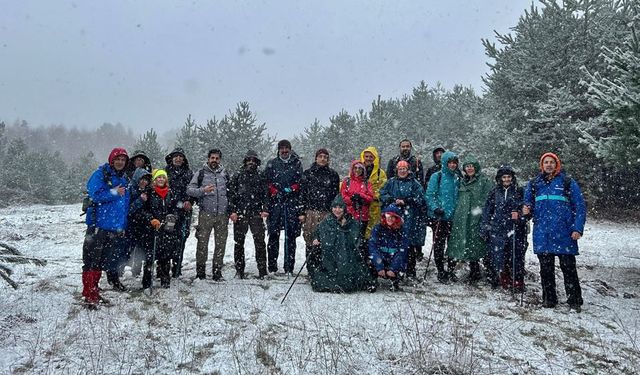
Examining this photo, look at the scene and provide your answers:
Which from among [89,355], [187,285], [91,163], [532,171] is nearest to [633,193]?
[532,171]

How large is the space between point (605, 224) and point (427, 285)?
11707mm

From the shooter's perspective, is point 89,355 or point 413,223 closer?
point 89,355

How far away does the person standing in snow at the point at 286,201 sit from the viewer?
7.48m

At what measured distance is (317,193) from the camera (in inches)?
290

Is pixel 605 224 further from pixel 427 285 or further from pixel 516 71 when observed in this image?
pixel 427 285

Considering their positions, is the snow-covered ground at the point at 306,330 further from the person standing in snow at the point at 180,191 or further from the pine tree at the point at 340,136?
the pine tree at the point at 340,136

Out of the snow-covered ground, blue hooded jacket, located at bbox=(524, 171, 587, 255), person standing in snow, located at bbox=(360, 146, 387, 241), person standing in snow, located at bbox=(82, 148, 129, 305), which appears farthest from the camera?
person standing in snow, located at bbox=(360, 146, 387, 241)

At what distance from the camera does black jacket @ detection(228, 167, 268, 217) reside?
717 cm

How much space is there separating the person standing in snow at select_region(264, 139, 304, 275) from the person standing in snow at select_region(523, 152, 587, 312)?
3.85 metres

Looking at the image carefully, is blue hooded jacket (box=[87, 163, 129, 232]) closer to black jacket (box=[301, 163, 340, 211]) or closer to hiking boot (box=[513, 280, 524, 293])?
black jacket (box=[301, 163, 340, 211])

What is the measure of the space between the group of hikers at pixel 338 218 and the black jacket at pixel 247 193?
2cm

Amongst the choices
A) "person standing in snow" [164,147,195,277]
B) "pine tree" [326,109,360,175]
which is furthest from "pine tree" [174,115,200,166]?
"person standing in snow" [164,147,195,277]

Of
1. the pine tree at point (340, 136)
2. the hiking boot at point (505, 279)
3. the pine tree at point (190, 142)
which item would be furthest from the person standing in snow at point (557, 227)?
the pine tree at point (340, 136)

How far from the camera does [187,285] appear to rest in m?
6.59
